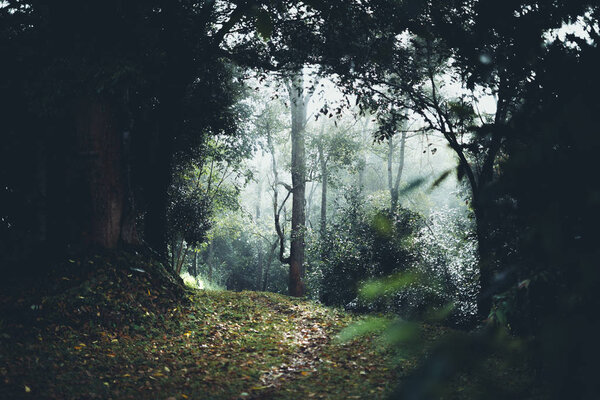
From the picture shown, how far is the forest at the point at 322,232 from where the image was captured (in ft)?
4.61

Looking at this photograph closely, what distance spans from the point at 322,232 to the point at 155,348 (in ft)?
27.8

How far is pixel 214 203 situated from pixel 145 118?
797 cm

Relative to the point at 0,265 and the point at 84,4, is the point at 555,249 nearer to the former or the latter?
the point at 84,4

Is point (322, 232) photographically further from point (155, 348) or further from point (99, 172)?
point (155, 348)

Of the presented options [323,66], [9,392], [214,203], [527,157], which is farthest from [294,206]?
[527,157]

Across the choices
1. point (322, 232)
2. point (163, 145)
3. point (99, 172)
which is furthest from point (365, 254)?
point (99, 172)

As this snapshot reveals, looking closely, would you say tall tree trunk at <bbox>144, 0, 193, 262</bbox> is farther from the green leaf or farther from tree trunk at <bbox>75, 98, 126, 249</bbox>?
the green leaf

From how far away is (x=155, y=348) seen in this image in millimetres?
5426

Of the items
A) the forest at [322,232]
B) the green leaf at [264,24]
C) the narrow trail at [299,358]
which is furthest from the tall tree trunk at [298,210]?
the green leaf at [264,24]

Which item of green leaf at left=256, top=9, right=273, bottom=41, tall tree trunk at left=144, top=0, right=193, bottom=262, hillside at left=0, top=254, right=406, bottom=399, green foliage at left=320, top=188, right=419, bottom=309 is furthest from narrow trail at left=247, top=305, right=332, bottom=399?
green leaf at left=256, top=9, right=273, bottom=41

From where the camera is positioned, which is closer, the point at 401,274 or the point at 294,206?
the point at 401,274

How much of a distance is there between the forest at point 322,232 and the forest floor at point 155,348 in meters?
0.04

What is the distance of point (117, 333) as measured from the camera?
5.61 metres

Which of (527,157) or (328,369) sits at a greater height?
(527,157)
